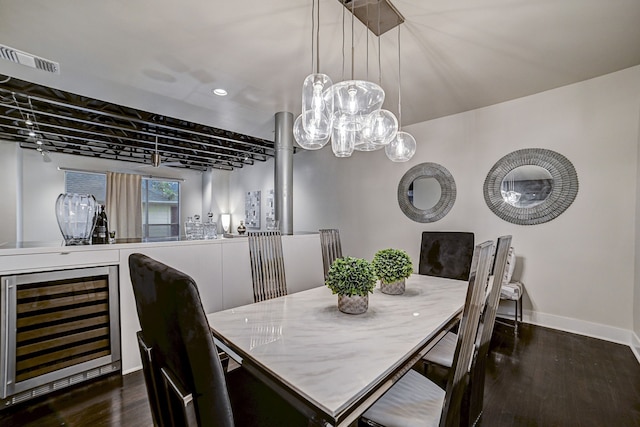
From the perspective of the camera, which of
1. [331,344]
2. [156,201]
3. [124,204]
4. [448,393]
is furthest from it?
[156,201]

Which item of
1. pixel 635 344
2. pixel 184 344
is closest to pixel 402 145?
pixel 184 344

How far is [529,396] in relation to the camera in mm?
1892

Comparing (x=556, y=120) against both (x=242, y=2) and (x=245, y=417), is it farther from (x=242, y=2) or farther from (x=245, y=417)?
(x=245, y=417)

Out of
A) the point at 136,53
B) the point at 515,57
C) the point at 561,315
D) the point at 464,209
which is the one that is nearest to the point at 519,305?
the point at 561,315

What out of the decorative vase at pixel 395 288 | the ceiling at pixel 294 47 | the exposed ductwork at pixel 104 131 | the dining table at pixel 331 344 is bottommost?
the dining table at pixel 331 344

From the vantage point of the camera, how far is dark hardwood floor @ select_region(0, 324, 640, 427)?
167 cm

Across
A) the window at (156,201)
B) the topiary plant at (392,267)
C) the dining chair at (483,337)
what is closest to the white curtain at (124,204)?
the window at (156,201)

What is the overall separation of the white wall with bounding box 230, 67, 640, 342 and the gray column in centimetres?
181

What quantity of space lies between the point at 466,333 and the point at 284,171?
3275mm

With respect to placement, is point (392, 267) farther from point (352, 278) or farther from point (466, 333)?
point (466, 333)

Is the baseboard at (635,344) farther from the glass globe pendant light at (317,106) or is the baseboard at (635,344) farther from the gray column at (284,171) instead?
the gray column at (284,171)

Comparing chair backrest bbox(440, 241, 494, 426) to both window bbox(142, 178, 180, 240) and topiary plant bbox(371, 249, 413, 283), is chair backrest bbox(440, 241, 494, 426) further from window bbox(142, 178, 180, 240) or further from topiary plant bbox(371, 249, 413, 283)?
window bbox(142, 178, 180, 240)

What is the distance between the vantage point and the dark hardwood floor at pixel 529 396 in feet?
5.47

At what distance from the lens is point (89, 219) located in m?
2.19
